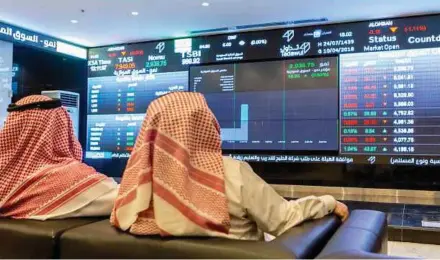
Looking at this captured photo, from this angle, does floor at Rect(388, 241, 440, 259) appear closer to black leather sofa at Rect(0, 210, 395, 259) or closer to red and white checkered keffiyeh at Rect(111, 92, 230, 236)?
black leather sofa at Rect(0, 210, 395, 259)

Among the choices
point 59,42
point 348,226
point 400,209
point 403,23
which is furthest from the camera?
point 59,42

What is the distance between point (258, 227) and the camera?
5.16 ft

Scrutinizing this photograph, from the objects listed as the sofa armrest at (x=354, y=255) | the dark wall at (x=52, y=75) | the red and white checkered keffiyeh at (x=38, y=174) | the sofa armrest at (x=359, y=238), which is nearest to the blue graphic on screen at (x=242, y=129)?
the dark wall at (x=52, y=75)

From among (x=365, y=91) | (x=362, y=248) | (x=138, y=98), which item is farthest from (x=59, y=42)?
(x=362, y=248)

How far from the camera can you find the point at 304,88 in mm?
5816

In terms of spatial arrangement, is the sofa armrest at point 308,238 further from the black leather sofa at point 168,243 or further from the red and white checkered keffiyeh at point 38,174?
the red and white checkered keffiyeh at point 38,174

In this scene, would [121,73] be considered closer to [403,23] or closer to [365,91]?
[365,91]

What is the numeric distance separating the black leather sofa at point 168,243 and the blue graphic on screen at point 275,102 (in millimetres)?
4032

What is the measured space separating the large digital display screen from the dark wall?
49cm

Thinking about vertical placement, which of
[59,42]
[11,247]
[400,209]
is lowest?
[400,209]

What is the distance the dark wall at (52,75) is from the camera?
22.4 feet

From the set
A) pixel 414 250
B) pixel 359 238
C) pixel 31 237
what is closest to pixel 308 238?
pixel 359 238

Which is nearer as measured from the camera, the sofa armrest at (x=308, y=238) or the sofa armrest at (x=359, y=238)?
the sofa armrest at (x=359, y=238)

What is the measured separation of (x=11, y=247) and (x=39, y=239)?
0.51ft
